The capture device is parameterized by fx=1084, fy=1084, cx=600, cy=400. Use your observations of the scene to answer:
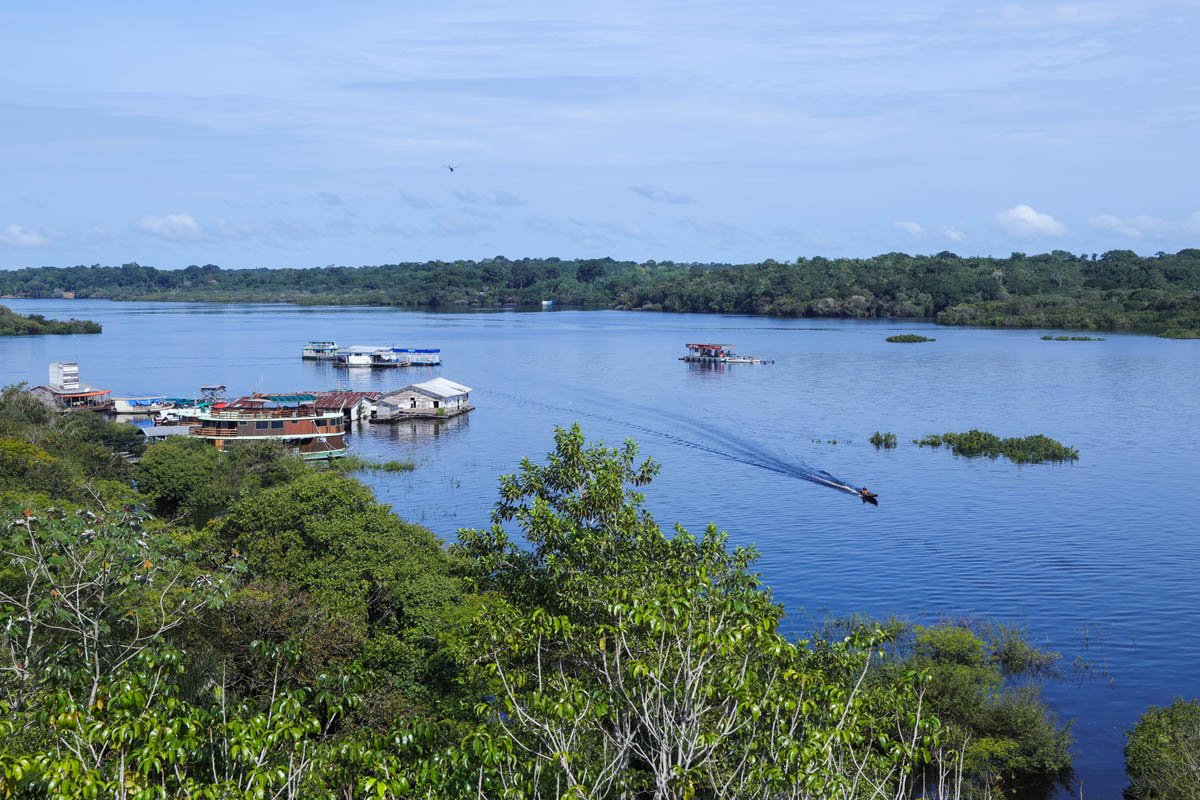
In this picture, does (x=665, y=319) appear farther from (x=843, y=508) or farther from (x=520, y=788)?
(x=520, y=788)

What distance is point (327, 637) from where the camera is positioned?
2003 centimetres

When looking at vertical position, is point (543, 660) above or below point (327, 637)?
above

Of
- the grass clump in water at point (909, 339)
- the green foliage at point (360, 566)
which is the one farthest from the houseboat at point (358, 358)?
the green foliage at point (360, 566)

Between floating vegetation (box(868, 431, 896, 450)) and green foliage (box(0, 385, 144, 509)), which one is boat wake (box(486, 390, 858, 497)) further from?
green foliage (box(0, 385, 144, 509))

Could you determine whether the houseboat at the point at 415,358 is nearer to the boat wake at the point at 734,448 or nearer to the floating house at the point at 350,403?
the floating house at the point at 350,403

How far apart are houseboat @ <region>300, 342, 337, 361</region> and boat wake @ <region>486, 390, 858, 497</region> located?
42.9 m

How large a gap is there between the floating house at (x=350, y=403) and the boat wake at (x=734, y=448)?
12619mm

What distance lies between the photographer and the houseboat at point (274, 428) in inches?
2231

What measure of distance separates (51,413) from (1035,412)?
5721 centimetres

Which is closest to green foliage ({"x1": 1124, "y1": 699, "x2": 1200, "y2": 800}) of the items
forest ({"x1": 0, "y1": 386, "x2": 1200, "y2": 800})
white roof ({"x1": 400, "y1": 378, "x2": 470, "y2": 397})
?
forest ({"x1": 0, "y1": 386, "x2": 1200, "y2": 800})

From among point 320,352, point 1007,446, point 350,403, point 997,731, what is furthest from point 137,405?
point 997,731

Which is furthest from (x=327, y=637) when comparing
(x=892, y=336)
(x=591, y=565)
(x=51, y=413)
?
(x=892, y=336)

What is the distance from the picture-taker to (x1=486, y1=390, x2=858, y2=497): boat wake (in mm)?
50369

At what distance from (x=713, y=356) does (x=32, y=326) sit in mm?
96487
